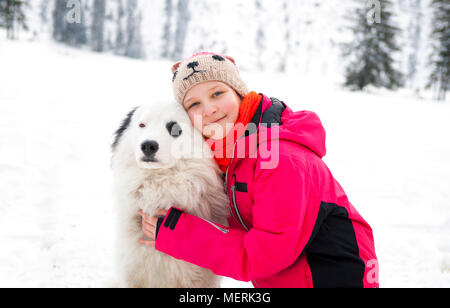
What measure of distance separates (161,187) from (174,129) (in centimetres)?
36

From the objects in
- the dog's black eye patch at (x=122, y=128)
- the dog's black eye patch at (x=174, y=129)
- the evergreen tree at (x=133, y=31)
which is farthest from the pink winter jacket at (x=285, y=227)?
the evergreen tree at (x=133, y=31)

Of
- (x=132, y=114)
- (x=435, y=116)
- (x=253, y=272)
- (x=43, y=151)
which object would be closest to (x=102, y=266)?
(x=132, y=114)

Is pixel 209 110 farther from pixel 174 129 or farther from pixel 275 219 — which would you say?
pixel 275 219

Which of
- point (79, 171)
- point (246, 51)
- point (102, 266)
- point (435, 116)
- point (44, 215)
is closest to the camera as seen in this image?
point (102, 266)

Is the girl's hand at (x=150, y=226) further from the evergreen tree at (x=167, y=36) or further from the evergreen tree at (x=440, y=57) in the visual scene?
the evergreen tree at (x=167, y=36)

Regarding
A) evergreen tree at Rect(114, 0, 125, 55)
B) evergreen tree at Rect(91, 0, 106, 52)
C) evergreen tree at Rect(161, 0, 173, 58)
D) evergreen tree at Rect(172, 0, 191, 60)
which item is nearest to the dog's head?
evergreen tree at Rect(91, 0, 106, 52)

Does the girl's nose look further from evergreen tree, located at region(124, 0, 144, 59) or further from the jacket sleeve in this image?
evergreen tree, located at region(124, 0, 144, 59)

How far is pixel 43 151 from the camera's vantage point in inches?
167

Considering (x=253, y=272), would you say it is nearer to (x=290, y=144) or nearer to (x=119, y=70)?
(x=290, y=144)

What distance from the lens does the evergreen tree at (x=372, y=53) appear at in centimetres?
1514

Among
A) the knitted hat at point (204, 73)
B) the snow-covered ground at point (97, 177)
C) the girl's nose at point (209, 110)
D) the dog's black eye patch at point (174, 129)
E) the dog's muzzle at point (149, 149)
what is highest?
the knitted hat at point (204, 73)

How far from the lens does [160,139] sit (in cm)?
160

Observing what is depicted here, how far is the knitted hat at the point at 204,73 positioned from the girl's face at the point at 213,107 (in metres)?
0.03

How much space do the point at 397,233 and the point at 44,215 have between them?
151 inches
